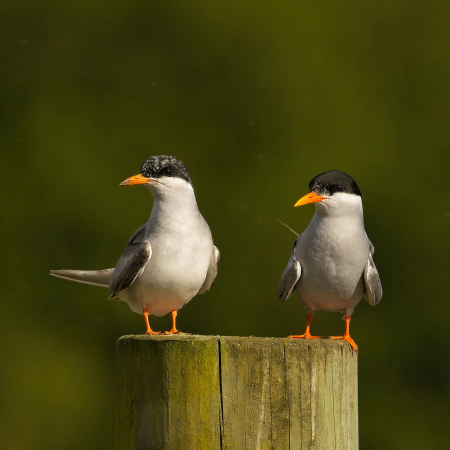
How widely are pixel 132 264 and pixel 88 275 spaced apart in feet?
2.58

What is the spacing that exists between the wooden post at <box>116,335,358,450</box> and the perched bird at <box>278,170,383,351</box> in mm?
1107

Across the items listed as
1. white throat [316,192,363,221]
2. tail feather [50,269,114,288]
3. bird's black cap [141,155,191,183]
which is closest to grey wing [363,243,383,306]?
white throat [316,192,363,221]

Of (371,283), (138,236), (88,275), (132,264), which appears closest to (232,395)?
(132,264)

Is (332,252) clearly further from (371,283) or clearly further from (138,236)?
(138,236)

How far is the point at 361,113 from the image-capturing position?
41.0ft

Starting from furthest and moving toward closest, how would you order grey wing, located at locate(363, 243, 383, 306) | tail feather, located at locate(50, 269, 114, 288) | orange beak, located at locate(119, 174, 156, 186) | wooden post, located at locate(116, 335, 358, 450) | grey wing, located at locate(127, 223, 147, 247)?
tail feather, located at locate(50, 269, 114, 288) < grey wing, located at locate(127, 223, 147, 247) < grey wing, located at locate(363, 243, 383, 306) < orange beak, located at locate(119, 174, 156, 186) < wooden post, located at locate(116, 335, 358, 450)

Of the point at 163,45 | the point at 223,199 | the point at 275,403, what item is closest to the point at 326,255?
the point at 275,403

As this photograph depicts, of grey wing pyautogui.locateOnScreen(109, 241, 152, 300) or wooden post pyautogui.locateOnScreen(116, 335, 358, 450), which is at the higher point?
grey wing pyautogui.locateOnScreen(109, 241, 152, 300)

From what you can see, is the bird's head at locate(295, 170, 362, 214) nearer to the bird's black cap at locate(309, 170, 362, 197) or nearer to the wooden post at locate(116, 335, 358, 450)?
the bird's black cap at locate(309, 170, 362, 197)

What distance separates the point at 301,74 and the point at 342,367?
9.40 metres

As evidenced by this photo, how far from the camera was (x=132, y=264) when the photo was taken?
4836 mm

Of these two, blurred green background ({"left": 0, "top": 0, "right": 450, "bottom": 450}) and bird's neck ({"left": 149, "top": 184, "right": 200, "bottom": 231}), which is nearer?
bird's neck ({"left": 149, "top": 184, "right": 200, "bottom": 231})

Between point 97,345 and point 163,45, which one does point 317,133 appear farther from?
point 97,345

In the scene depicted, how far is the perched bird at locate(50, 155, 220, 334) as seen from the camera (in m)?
4.78
